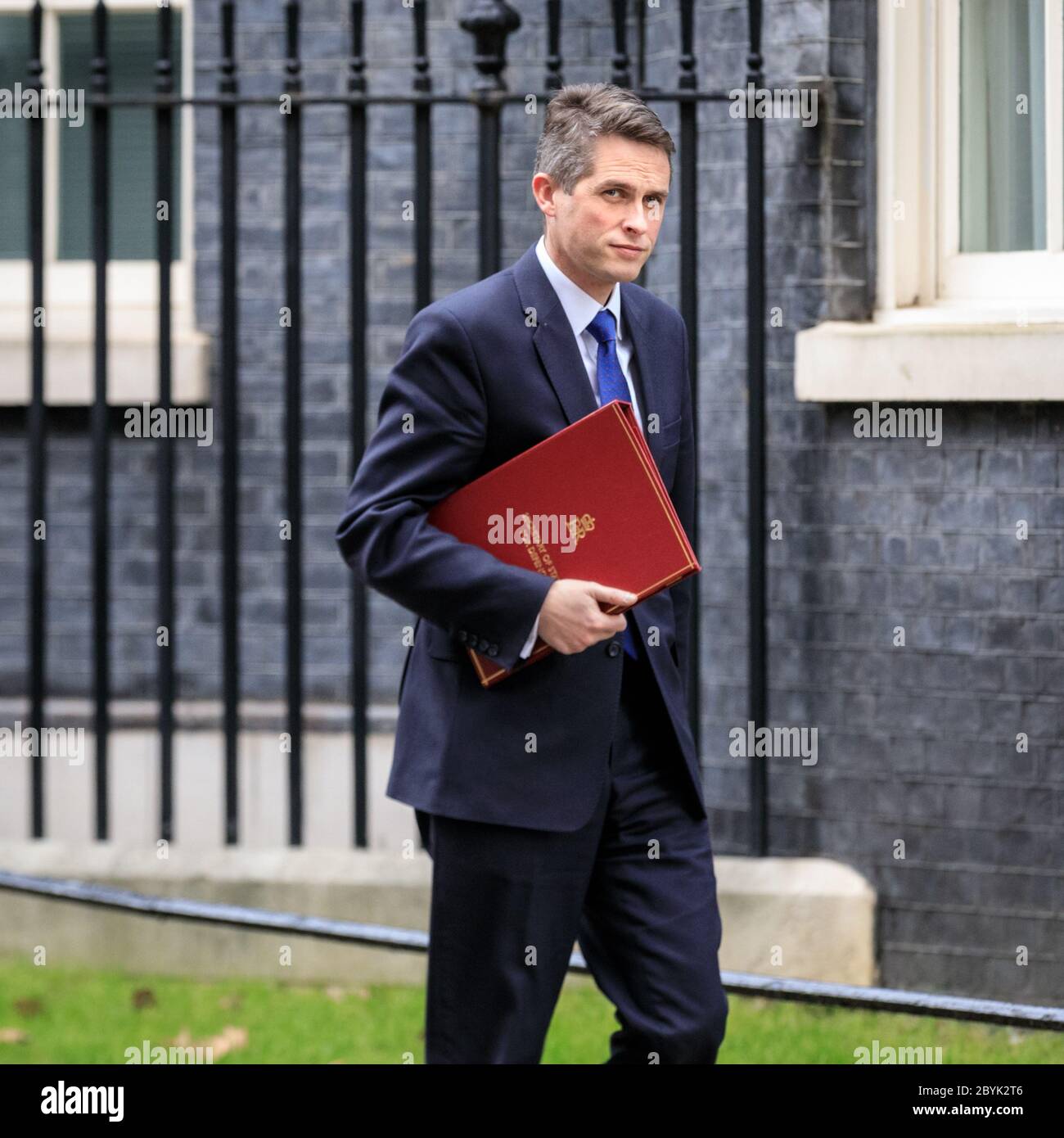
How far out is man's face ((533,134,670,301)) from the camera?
3242 millimetres

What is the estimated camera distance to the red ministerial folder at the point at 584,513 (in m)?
3.22

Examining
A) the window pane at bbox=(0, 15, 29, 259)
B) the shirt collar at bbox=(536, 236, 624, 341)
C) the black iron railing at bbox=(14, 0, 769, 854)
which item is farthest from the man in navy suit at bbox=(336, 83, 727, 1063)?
the window pane at bbox=(0, 15, 29, 259)

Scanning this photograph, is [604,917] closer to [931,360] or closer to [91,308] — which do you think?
[931,360]

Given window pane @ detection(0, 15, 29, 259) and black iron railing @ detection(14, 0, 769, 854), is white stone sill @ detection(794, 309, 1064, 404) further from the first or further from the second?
window pane @ detection(0, 15, 29, 259)

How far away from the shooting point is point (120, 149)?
7.49 meters

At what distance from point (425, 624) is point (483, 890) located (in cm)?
52

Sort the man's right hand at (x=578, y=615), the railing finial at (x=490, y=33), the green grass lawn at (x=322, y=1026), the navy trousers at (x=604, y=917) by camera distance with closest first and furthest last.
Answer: the man's right hand at (x=578, y=615) < the navy trousers at (x=604, y=917) < the green grass lawn at (x=322, y=1026) < the railing finial at (x=490, y=33)

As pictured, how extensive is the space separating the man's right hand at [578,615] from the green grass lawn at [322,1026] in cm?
210

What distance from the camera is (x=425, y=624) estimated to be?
3.49 m

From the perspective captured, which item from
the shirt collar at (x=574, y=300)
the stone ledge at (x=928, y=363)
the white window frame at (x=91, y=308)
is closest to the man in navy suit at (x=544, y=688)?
the shirt collar at (x=574, y=300)

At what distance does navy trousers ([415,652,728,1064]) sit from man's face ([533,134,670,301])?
0.75 meters

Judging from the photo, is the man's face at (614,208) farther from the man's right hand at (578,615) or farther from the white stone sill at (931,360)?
the white stone sill at (931,360)

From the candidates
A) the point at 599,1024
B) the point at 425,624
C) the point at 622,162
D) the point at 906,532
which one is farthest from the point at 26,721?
the point at 622,162

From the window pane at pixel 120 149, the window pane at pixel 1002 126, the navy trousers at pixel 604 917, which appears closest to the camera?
the navy trousers at pixel 604 917
